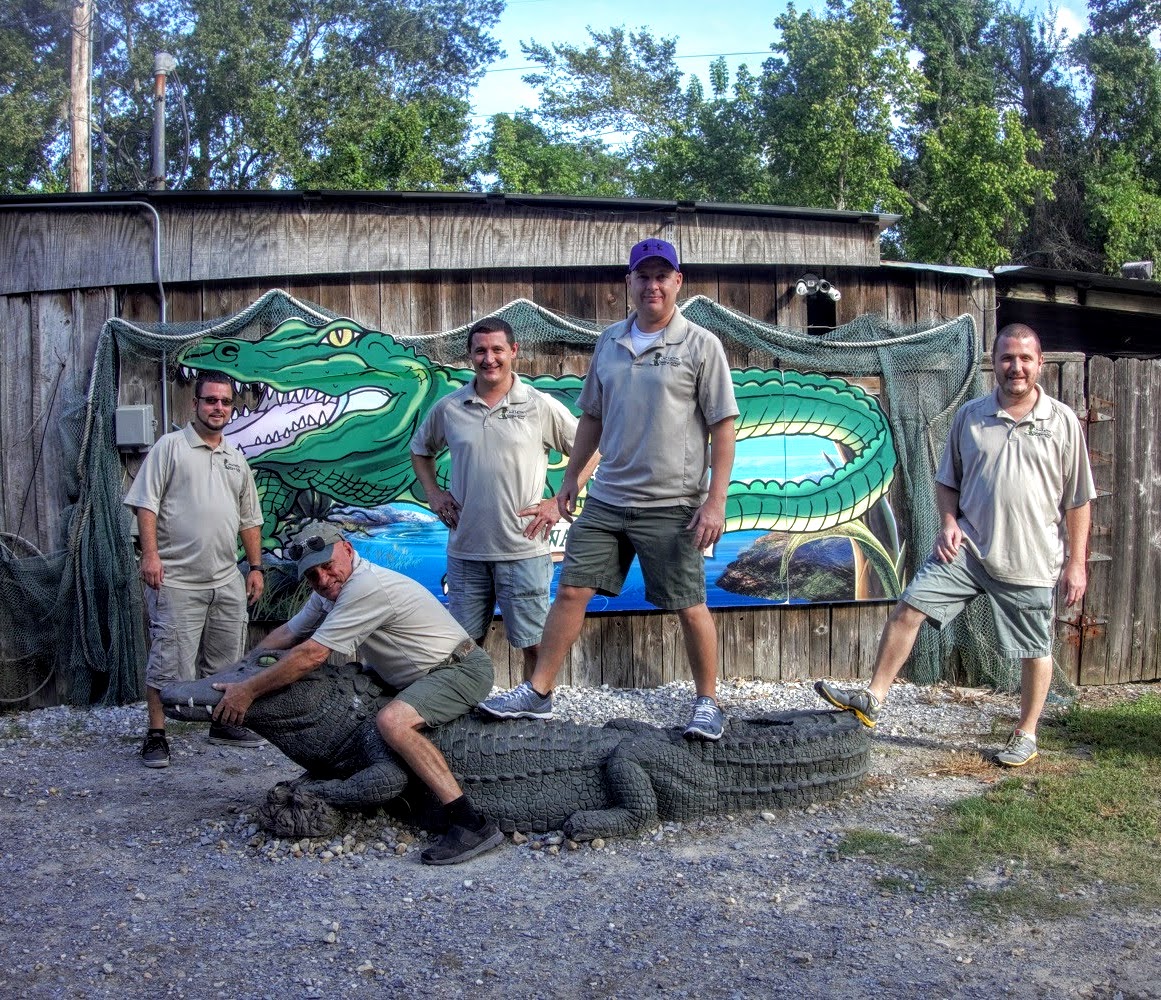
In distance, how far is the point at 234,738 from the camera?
5.91 metres

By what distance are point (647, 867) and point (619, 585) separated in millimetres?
1234

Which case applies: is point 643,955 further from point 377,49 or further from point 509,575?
point 377,49

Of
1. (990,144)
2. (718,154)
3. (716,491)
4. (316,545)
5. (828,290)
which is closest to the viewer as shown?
(316,545)

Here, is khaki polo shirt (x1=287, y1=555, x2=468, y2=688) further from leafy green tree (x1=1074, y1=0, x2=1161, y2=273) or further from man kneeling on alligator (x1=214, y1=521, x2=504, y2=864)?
leafy green tree (x1=1074, y1=0, x2=1161, y2=273)

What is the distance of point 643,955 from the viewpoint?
339 cm

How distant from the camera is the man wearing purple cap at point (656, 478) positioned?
4.65 metres

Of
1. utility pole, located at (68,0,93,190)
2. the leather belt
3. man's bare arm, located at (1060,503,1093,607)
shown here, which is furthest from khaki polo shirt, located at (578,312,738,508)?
utility pole, located at (68,0,93,190)

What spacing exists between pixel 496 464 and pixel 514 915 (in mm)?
2266

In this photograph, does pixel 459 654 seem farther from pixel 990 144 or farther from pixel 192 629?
pixel 990 144

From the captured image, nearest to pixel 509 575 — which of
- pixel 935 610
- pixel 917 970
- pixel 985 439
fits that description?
pixel 935 610

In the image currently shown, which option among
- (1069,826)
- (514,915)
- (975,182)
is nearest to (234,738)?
(514,915)

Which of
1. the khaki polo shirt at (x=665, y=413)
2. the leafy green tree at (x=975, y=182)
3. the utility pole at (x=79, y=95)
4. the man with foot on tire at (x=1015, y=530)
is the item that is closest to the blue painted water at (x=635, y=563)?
the man with foot on tire at (x=1015, y=530)

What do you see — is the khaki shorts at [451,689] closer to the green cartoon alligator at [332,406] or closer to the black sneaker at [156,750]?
the black sneaker at [156,750]

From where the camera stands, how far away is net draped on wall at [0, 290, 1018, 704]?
6621 mm
